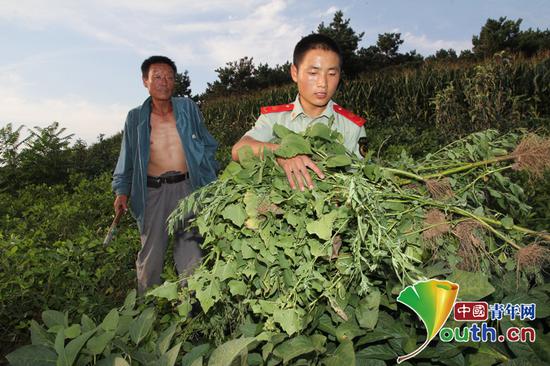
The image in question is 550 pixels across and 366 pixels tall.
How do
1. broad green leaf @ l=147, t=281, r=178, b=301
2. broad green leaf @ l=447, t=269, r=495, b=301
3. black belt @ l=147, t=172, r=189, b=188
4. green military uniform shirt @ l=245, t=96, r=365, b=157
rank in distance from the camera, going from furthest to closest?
1. black belt @ l=147, t=172, r=189, b=188
2. green military uniform shirt @ l=245, t=96, r=365, b=157
3. broad green leaf @ l=147, t=281, r=178, b=301
4. broad green leaf @ l=447, t=269, r=495, b=301

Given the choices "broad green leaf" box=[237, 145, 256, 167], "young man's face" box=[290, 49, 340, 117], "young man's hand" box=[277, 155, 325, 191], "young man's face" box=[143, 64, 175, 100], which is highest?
"young man's face" box=[143, 64, 175, 100]

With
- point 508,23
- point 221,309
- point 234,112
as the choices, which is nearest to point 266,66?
point 234,112

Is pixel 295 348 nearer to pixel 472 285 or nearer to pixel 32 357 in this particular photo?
pixel 472 285

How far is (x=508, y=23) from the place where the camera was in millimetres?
35938

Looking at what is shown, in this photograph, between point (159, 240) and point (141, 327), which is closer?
point (141, 327)

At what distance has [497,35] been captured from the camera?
35.5m

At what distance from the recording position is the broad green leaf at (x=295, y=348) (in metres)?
1.09

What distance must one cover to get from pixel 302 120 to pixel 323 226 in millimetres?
1198

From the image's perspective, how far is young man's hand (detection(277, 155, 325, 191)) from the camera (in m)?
1.25

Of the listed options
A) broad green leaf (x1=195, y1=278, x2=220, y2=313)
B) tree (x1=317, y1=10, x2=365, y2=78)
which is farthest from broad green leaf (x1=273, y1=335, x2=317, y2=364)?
tree (x1=317, y1=10, x2=365, y2=78)

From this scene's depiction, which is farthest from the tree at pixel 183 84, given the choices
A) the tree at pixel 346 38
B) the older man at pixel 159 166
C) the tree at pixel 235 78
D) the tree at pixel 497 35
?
the older man at pixel 159 166

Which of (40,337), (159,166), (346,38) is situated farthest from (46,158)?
(346,38)

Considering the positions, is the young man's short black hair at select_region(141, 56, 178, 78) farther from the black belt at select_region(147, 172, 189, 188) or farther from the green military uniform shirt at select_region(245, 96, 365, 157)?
the green military uniform shirt at select_region(245, 96, 365, 157)
